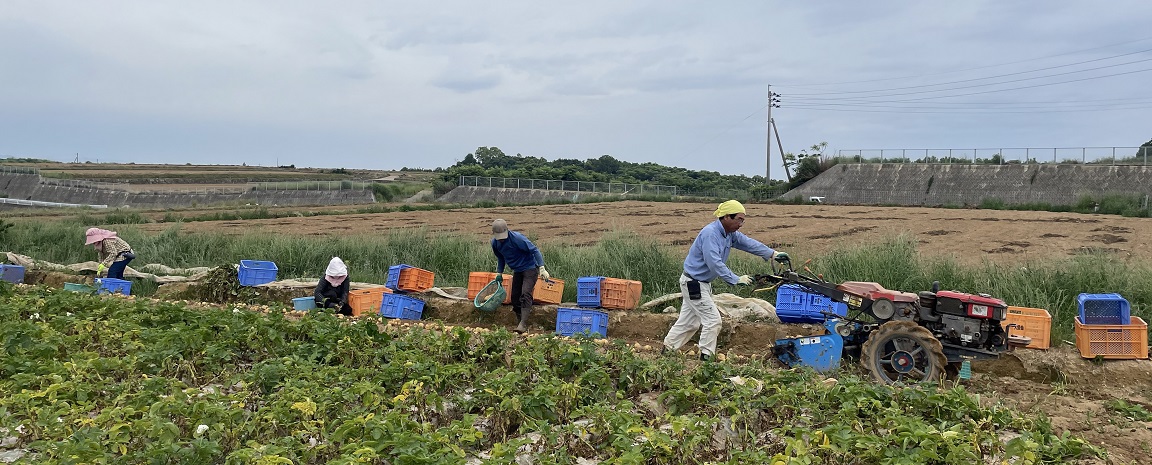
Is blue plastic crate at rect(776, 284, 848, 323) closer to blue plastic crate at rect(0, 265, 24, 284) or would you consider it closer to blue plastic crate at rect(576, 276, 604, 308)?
blue plastic crate at rect(576, 276, 604, 308)

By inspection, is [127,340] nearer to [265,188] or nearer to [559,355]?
[559,355]

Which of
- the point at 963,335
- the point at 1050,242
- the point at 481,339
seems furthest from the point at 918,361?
the point at 1050,242

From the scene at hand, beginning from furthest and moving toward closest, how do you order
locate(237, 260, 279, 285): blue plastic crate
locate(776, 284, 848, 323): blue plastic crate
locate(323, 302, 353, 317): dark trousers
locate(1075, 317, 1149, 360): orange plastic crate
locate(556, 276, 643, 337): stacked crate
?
locate(237, 260, 279, 285): blue plastic crate → locate(323, 302, 353, 317): dark trousers → locate(556, 276, 643, 337): stacked crate → locate(776, 284, 848, 323): blue plastic crate → locate(1075, 317, 1149, 360): orange plastic crate

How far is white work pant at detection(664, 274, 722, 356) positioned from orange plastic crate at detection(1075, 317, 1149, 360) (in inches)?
145

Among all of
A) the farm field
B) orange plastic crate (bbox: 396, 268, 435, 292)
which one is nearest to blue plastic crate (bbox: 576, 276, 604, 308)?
the farm field

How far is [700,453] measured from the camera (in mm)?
4582

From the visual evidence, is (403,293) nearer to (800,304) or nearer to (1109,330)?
(800,304)

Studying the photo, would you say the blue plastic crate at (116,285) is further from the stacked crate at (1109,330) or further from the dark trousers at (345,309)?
the stacked crate at (1109,330)

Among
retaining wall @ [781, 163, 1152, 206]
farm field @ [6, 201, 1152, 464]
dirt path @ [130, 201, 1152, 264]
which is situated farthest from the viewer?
retaining wall @ [781, 163, 1152, 206]

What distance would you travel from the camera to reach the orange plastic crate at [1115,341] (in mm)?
7316

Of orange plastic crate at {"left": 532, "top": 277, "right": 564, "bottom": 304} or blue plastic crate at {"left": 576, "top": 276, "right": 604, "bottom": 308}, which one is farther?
orange plastic crate at {"left": 532, "top": 277, "right": 564, "bottom": 304}

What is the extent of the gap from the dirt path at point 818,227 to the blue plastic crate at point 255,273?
19.9ft

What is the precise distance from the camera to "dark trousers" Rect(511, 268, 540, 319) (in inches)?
396

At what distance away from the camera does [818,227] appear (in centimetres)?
2438
